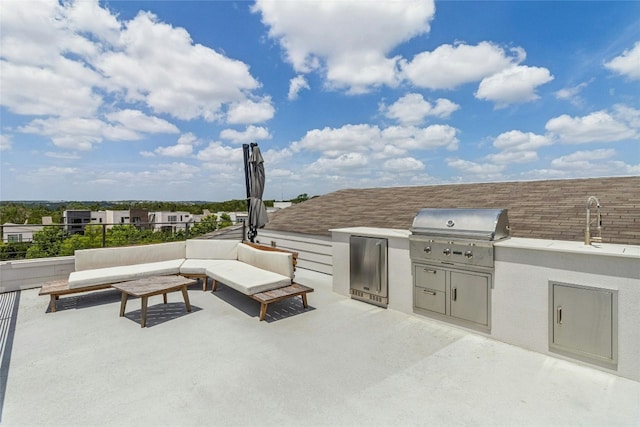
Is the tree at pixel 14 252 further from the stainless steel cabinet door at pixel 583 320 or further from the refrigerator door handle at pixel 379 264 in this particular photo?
the stainless steel cabinet door at pixel 583 320

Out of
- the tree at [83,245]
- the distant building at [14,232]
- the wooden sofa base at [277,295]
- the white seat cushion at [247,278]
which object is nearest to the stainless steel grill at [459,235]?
the wooden sofa base at [277,295]

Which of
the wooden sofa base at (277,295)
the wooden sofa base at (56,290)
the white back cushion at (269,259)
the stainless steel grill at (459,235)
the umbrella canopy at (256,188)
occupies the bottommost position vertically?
the wooden sofa base at (277,295)

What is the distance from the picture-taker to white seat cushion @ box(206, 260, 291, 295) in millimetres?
4184

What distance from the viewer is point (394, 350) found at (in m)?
3.12

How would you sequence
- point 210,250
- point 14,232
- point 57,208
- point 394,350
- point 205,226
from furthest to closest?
point 57,208 → point 205,226 → point 210,250 → point 14,232 → point 394,350

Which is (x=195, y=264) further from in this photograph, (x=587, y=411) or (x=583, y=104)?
(x=583, y=104)

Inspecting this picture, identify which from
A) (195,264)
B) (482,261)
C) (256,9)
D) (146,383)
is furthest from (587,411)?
(256,9)

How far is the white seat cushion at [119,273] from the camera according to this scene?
14.3ft

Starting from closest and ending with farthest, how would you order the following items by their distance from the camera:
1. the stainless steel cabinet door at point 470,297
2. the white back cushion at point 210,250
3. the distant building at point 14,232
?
the stainless steel cabinet door at point 470,297 < the distant building at point 14,232 < the white back cushion at point 210,250

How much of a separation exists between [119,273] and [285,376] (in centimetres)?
376

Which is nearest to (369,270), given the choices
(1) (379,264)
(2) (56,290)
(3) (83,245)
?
(1) (379,264)

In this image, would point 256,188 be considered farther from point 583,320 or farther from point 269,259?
point 583,320

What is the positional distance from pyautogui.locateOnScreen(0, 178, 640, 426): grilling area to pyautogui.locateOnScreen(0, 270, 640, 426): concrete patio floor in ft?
0.05

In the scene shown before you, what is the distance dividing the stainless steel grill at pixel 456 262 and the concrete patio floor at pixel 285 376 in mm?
283
